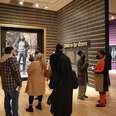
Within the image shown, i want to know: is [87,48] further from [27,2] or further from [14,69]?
[14,69]

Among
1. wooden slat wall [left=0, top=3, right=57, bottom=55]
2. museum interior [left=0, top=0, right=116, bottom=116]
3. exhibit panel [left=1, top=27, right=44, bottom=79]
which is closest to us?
museum interior [left=0, top=0, right=116, bottom=116]

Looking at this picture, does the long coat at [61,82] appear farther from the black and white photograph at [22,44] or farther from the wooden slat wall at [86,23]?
the black and white photograph at [22,44]

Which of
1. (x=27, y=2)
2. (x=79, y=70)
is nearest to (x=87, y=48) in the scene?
(x=79, y=70)

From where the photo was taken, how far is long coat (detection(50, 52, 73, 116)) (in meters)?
3.29

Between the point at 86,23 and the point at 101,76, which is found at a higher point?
the point at 86,23

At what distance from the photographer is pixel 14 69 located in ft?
11.8

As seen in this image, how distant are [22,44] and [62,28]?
2.13 meters

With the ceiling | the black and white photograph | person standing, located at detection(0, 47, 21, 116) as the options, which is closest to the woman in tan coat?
person standing, located at detection(0, 47, 21, 116)

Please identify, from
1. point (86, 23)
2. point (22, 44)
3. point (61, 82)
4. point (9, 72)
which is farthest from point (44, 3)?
point (61, 82)

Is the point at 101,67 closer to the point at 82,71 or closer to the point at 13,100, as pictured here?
the point at 82,71

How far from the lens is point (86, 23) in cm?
786

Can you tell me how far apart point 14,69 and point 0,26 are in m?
5.95

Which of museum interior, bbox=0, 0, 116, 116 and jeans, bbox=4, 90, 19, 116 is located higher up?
museum interior, bbox=0, 0, 116, 116

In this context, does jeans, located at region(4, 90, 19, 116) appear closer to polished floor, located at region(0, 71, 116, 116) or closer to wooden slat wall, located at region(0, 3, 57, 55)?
polished floor, located at region(0, 71, 116, 116)
